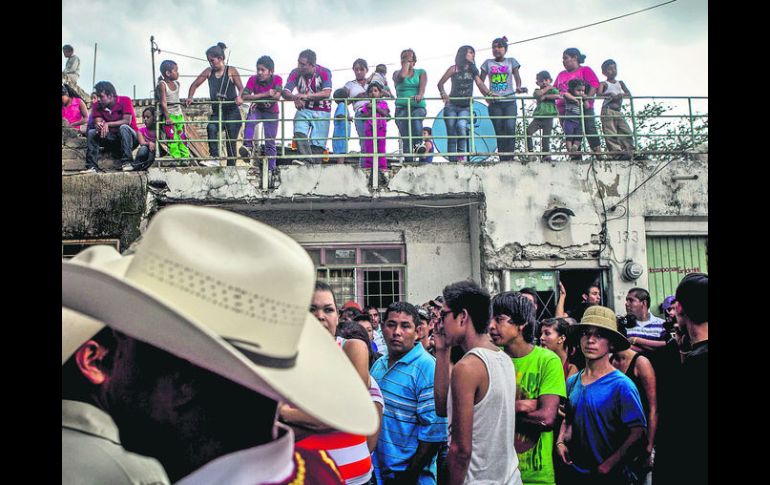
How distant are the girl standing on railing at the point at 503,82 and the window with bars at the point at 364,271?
292 cm

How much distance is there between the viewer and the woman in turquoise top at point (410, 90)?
11.2 metres

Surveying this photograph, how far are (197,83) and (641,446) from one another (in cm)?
942

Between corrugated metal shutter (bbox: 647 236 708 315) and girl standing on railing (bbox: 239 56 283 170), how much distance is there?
7.05 metres

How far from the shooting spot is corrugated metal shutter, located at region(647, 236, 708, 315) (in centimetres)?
1166

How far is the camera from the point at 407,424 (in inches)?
153

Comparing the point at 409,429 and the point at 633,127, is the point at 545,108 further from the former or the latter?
the point at 409,429

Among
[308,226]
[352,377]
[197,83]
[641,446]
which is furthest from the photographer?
[308,226]

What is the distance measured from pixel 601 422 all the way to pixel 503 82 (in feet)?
27.6

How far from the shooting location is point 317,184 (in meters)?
11.3

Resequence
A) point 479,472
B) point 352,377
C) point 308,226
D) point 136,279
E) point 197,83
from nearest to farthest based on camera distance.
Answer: point 136,279, point 352,377, point 479,472, point 197,83, point 308,226

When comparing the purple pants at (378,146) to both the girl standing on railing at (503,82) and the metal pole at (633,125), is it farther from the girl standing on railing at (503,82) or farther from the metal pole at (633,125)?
the metal pole at (633,125)

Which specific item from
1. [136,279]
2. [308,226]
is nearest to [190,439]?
[136,279]
